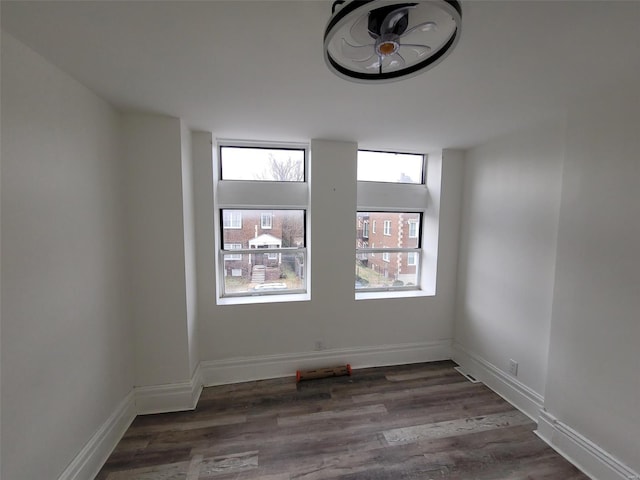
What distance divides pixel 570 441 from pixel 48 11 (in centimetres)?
360

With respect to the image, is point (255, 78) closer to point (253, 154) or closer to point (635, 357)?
point (253, 154)

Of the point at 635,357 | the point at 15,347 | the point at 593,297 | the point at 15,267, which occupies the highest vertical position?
the point at 15,267

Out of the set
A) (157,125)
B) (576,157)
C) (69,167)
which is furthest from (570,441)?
(157,125)

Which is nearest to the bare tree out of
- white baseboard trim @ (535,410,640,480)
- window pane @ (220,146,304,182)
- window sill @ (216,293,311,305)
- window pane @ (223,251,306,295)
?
window pane @ (220,146,304,182)

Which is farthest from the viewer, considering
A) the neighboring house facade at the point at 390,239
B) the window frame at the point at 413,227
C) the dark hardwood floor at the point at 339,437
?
the window frame at the point at 413,227

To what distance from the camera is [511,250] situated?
225 centimetres

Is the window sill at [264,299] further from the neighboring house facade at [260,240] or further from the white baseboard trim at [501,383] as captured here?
the white baseboard trim at [501,383]

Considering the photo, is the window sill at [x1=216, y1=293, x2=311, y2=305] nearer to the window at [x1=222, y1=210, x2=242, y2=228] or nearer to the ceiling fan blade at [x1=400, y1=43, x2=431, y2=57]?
the window at [x1=222, y1=210, x2=242, y2=228]

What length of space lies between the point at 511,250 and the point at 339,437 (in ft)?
6.88

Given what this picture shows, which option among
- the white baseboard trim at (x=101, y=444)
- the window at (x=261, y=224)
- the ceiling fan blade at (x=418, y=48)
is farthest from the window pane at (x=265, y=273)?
the ceiling fan blade at (x=418, y=48)

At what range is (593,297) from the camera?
1.62 m

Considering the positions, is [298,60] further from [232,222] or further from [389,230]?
[389,230]

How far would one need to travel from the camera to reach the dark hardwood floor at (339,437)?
1620mm

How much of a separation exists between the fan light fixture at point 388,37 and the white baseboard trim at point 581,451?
7.97 ft
